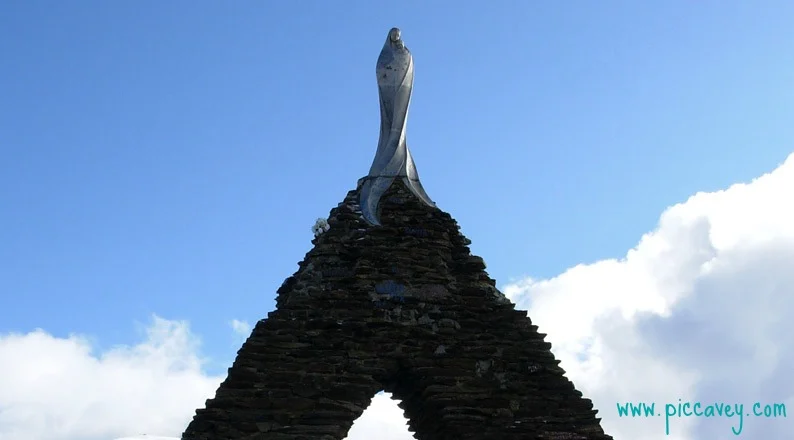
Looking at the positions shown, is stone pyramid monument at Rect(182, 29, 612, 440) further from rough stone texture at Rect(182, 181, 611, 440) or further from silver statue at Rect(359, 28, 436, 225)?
silver statue at Rect(359, 28, 436, 225)

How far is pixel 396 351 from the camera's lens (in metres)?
12.8

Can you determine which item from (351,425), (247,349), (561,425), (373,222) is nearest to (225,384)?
(247,349)

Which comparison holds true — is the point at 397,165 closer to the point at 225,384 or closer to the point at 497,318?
the point at 497,318

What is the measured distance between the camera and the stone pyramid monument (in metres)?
12.3

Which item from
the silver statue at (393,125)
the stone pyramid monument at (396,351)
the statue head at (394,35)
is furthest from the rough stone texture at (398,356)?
the statue head at (394,35)

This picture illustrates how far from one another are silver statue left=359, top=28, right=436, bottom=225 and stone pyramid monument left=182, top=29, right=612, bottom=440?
227 mm

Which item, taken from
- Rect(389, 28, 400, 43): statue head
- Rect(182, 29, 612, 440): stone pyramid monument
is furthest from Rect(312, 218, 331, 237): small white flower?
Rect(389, 28, 400, 43): statue head

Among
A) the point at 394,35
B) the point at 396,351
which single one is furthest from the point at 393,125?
the point at 396,351

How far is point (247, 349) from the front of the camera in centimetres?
1254

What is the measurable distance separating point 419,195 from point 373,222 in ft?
2.50

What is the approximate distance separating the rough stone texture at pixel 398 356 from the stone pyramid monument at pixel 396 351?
0.01 metres

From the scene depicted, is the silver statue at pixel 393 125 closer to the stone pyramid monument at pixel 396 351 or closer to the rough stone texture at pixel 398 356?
the stone pyramid monument at pixel 396 351

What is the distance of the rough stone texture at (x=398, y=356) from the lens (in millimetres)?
12250

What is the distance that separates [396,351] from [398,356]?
6 cm
